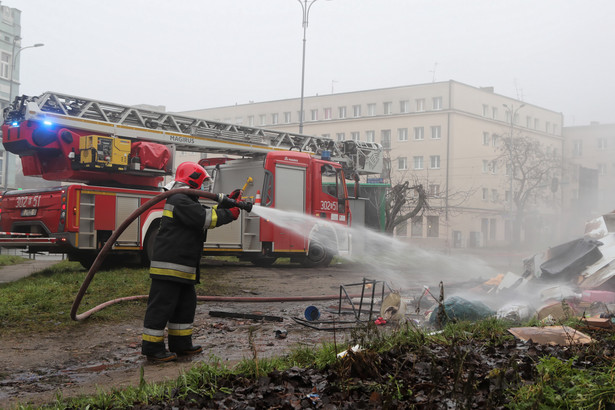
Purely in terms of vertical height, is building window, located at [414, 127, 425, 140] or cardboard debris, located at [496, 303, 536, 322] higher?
building window, located at [414, 127, 425, 140]

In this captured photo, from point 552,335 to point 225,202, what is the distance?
3149 millimetres

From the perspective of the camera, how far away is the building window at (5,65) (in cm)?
3934

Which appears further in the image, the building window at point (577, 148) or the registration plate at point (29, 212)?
the building window at point (577, 148)

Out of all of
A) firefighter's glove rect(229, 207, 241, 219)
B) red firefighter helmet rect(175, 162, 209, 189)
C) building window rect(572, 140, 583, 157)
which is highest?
building window rect(572, 140, 583, 157)

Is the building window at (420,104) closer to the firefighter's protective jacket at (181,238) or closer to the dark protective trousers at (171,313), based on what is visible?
the firefighter's protective jacket at (181,238)

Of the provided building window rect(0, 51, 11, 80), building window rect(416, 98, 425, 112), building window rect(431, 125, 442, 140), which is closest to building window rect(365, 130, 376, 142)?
building window rect(416, 98, 425, 112)

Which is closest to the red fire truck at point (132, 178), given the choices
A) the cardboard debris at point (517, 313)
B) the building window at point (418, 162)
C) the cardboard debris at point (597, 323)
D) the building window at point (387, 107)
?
the cardboard debris at point (517, 313)

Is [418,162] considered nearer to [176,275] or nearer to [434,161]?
[434,161]

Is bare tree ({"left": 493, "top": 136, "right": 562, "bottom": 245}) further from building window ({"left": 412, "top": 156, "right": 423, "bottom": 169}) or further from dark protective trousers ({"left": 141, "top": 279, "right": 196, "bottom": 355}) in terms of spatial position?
→ dark protective trousers ({"left": 141, "top": 279, "right": 196, "bottom": 355})

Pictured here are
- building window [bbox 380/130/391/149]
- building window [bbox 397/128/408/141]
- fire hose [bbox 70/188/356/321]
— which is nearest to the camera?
fire hose [bbox 70/188/356/321]

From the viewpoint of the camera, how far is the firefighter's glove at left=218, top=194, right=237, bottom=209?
5648 millimetres

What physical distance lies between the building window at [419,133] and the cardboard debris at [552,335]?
4858 cm

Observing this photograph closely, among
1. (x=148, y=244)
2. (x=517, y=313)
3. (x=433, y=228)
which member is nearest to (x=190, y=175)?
(x=517, y=313)

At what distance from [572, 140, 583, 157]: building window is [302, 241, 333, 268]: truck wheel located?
46691 mm
